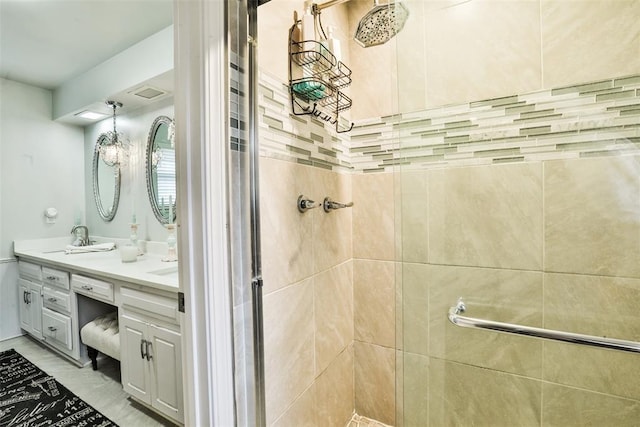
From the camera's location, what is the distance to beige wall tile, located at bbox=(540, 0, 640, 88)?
0.95 meters

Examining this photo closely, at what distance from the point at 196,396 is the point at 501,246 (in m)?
1.20

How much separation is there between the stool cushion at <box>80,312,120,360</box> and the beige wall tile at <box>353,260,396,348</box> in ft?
4.98

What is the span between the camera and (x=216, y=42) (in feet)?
2.34

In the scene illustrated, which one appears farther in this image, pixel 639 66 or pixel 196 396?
pixel 639 66

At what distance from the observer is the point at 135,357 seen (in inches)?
60.3

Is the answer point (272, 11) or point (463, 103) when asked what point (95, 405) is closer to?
point (272, 11)

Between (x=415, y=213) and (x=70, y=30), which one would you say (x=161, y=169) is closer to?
(x=70, y=30)

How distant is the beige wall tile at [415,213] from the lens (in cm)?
122

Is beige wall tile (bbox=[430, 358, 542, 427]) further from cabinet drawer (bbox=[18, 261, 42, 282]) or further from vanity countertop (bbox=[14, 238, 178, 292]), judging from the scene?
cabinet drawer (bbox=[18, 261, 42, 282])

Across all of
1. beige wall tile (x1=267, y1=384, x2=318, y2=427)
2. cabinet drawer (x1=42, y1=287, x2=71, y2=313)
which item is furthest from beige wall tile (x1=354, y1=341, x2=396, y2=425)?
cabinet drawer (x1=42, y1=287, x2=71, y2=313)

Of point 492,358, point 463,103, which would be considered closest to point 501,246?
point 492,358

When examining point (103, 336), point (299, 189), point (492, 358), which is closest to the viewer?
point (299, 189)

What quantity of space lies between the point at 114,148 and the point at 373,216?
2612 millimetres

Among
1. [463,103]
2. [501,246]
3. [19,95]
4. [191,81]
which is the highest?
[19,95]
